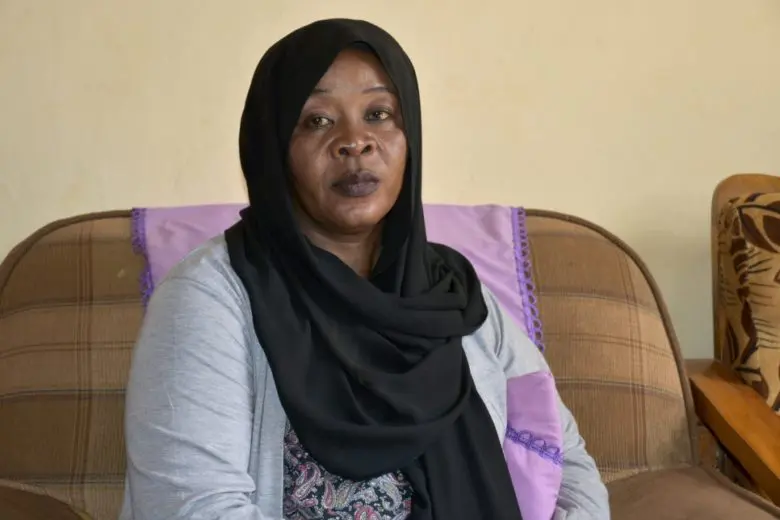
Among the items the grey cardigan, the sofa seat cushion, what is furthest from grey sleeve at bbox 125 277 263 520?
the sofa seat cushion

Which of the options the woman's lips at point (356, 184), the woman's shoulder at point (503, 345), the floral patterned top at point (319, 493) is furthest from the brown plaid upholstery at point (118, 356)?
the woman's lips at point (356, 184)

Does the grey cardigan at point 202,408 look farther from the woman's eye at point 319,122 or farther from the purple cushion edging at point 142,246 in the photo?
the purple cushion edging at point 142,246

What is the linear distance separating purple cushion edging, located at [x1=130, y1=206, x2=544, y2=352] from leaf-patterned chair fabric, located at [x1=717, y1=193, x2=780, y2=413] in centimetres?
44

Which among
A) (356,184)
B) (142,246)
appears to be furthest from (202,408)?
(142,246)

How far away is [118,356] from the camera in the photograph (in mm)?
1474

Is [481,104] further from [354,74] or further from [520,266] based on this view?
[354,74]

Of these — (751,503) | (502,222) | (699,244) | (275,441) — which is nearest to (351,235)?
(275,441)

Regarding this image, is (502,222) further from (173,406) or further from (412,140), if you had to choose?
(173,406)

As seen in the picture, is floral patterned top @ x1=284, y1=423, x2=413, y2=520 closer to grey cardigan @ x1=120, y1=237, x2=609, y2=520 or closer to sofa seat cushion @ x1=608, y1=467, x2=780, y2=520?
grey cardigan @ x1=120, y1=237, x2=609, y2=520

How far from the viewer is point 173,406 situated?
1.00 m

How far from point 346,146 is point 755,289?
100 cm

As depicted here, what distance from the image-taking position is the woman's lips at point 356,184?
1.14 m

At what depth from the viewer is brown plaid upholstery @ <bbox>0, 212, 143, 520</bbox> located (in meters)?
1.42

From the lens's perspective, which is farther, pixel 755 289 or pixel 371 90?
pixel 755 289
